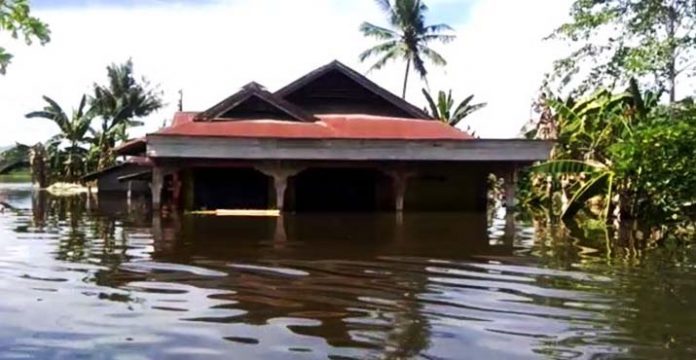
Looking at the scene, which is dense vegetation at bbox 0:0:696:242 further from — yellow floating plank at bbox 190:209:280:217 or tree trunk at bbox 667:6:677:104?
yellow floating plank at bbox 190:209:280:217

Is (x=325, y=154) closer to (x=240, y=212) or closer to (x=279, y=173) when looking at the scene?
(x=279, y=173)

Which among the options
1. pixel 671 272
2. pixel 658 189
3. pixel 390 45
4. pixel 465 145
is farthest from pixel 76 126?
pixel 671 272

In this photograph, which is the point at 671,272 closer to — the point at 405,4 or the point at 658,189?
the point at 658,189

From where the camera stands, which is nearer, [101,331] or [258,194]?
[101,331]

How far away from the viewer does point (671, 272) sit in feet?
35.9

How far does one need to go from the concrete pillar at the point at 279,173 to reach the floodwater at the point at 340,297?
6.19 metres

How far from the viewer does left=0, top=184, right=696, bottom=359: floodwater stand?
20.9ft

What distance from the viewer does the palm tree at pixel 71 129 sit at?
150ft

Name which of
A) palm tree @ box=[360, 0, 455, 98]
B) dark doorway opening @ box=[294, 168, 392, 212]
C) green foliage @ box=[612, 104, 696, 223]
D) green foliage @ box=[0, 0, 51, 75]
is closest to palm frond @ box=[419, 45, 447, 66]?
palm tree @ box=[360, 0, 455, 98]

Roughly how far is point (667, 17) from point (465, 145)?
8678mm

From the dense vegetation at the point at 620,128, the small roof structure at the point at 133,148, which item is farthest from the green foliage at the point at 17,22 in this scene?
the small roof structure at the point at 133,148

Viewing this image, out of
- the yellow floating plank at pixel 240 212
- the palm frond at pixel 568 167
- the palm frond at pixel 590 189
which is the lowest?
the yellow floating plank at pixel 240 212

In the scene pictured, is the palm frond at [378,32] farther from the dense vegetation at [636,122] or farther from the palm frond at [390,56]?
the dense vegetation at [636,122]

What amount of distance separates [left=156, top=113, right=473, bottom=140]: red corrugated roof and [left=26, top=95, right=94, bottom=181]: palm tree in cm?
2275
